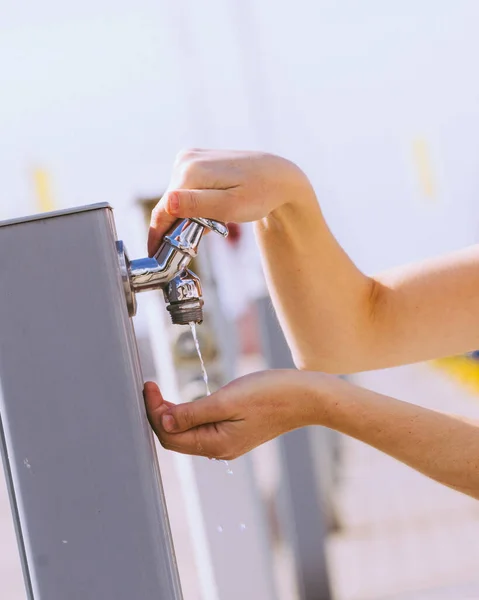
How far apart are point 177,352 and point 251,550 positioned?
2.15ft

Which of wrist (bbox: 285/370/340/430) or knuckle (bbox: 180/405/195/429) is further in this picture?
wrist (bbox: 285/370/340/430)

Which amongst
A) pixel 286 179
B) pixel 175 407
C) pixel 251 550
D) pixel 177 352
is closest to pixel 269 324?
pixel 177 352

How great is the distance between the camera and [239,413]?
1.13 metres

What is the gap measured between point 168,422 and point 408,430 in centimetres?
37

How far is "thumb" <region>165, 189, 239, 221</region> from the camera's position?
1125 millimetres

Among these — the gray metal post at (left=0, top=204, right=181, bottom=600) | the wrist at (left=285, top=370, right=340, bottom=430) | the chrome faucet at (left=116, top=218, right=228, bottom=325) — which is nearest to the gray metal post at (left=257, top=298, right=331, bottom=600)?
the wrist at (left=285, top=370, right=340, bottom=430)

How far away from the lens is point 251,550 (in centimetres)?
306

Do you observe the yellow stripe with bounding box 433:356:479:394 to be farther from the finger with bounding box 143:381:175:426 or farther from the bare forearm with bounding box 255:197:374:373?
the finger with bounding box 143:381:175:426

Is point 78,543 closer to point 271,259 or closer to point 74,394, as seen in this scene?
point 74,394

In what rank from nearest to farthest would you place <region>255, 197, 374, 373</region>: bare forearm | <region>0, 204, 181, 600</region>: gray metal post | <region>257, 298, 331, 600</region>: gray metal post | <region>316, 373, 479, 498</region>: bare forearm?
<region>0, 204, 181, 600</region>: gray metal post < <region>316, 373, 479, 498</region>: bare forearm < <region>255, 197, 374, 373</region>: bare forearm < <region>257, 298, 331, 600</region>: gray metal post

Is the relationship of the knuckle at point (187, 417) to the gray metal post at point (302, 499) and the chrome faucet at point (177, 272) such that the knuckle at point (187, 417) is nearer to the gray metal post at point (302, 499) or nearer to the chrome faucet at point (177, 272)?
the chrome faucet at point (177, 272)

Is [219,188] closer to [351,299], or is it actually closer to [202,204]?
[202,204]

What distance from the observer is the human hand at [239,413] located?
110cm

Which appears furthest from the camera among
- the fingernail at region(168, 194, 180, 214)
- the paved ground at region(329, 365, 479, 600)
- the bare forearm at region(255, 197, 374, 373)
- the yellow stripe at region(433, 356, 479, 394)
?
the yellow stripe at region(433, 356, 479, 394)
